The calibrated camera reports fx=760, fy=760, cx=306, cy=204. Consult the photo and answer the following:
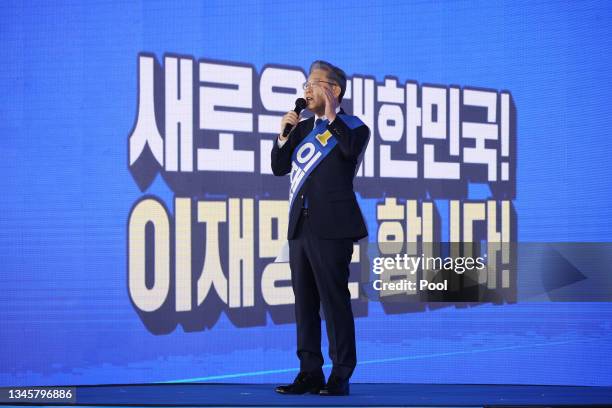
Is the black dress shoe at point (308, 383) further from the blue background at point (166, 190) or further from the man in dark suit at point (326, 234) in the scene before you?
the blue background at point (166, 190)

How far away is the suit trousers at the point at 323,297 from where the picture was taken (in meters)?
2.77

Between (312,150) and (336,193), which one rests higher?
(312,150)

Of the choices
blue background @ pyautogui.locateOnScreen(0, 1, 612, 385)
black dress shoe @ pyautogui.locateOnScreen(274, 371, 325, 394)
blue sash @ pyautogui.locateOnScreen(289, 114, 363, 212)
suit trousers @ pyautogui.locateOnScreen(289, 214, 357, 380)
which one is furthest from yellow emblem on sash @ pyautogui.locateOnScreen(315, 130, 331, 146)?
blue background @ pyautogui.locateOnScreen(0, 1, 612, 385)

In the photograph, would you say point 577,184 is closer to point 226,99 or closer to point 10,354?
point 226,99

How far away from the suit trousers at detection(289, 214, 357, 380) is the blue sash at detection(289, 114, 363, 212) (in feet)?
0.50

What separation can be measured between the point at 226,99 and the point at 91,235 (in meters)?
0.96

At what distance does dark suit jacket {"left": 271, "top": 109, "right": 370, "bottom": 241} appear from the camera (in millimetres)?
2746

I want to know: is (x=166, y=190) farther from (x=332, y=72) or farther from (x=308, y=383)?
(x=308, y=383)

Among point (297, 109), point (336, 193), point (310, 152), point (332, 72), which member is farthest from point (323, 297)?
point (332, 72)

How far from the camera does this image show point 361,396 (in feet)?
9.55

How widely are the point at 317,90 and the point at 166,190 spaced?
1.28m

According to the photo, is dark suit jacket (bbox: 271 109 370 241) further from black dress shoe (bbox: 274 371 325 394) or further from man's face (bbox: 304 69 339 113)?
black dress shoe (bbox: 274 371 325 394)

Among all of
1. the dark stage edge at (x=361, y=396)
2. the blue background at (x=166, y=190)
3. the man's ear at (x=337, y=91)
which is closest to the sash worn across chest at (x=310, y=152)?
the man's ear at (x=337, y=91)

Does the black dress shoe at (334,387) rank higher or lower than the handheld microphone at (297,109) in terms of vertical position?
lower
